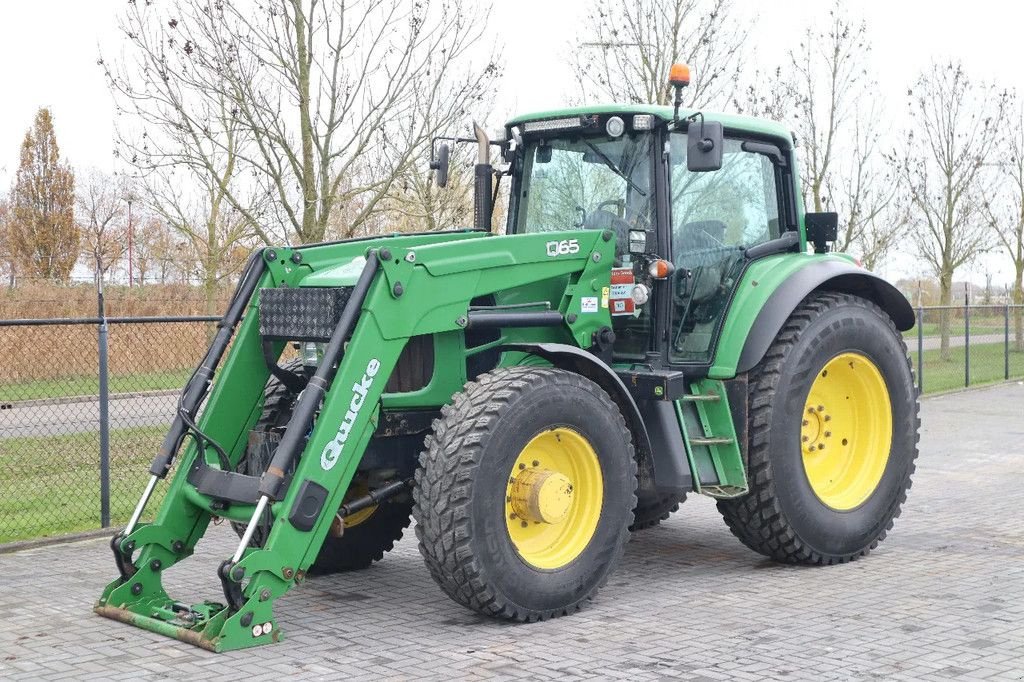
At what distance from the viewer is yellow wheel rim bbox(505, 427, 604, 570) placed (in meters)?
6.32

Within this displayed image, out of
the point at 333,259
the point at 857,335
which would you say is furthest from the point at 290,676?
the point at 857,335

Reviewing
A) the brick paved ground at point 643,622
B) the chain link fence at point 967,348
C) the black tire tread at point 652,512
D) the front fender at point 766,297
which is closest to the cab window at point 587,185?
the front fender at point 766,297

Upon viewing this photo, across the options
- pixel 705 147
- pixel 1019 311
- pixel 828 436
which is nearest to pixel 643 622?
pixel 828 436

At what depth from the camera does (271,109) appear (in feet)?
41.5

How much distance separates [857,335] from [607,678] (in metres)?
3.30

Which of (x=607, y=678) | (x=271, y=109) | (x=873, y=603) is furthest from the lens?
(x=271, y=109)

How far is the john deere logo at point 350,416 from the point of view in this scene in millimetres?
5898

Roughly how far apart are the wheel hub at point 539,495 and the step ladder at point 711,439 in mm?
1032

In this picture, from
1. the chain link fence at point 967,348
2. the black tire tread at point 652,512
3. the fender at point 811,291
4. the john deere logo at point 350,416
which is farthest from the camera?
the chain link fence at point 967,348

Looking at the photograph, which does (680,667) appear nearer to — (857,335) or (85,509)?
(857,335)

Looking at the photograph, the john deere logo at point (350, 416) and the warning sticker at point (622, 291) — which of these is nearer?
the john deere logo at point (350, 416)

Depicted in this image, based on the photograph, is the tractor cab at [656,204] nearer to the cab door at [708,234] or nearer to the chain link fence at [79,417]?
the cab door at [708,234]

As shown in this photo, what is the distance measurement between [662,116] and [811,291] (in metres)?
1.44

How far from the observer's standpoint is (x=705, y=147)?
6.85m
